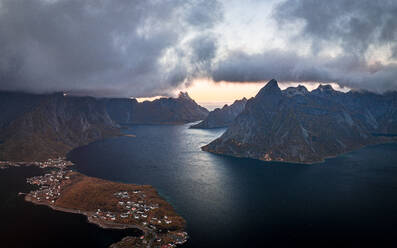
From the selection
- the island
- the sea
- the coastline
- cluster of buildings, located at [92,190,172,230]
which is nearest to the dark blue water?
the sea

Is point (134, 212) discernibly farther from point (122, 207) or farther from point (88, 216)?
point (88, 216)

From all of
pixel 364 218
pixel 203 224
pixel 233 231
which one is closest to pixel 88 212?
pixel 203 224

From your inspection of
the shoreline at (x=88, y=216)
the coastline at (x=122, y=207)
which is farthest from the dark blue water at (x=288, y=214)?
the shoreline at (x=88, y=216)

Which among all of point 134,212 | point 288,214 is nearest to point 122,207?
point 134,212

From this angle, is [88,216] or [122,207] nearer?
[88,216]

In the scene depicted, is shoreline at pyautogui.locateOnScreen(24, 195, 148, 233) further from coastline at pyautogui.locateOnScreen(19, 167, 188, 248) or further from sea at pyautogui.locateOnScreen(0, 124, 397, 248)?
sea at pyautogui.locateOnScreen(0, 124, 397, 248)

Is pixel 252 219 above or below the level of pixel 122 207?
above

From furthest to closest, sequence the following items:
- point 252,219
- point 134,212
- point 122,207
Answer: point 122,207, point 134,212, point 252,219

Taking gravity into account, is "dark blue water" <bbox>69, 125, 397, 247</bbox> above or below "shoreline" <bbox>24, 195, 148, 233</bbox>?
above

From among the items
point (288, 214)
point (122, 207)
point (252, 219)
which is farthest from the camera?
point (122, 207)

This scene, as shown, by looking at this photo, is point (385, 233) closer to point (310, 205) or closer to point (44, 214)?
point (310, 205)
